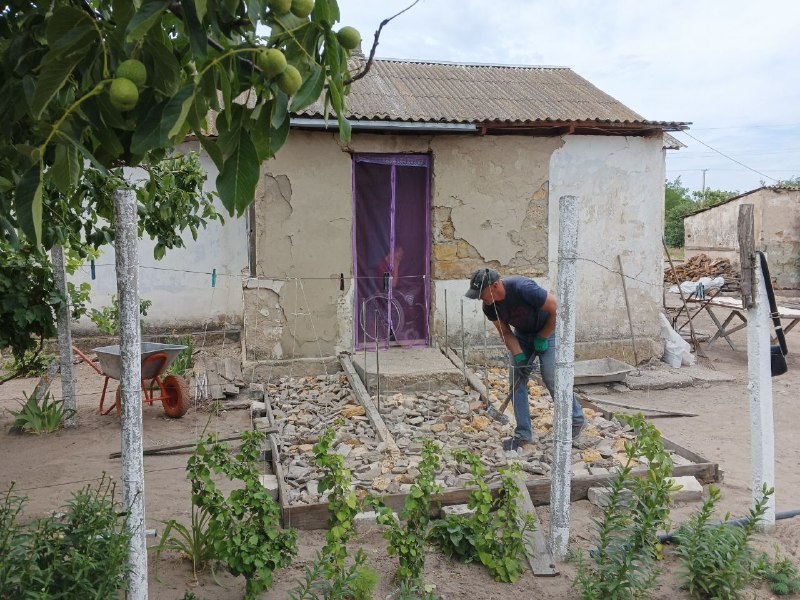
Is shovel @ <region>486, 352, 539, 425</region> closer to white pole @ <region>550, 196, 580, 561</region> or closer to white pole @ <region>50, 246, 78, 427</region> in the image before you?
white pole @ <region>550, 196, 580, 561</region>

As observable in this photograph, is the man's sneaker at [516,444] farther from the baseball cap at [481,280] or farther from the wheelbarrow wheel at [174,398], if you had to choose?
the wheelbarrow wheel at [174,398]

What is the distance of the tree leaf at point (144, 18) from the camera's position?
131cm

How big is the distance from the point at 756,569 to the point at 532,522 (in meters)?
1.13

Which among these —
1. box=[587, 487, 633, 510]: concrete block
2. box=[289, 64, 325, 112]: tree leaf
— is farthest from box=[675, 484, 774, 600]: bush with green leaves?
box=[289, 64, 325, 112]: tree leaf

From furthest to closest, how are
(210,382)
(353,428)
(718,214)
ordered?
1. (718,214)
2. (210,382)
3. (353,428)

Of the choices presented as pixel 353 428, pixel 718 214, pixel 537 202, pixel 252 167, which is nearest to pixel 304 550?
pixel 353 428

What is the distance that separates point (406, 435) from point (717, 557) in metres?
2.99

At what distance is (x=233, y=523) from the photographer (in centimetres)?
345

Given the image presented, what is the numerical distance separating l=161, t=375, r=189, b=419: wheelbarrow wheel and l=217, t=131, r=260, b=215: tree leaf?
19.0 ft

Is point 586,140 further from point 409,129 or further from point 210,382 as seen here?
point 210,382

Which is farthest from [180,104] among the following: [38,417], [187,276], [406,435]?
[187,276]

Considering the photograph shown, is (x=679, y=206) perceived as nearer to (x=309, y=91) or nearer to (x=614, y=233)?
(x=614, y=233)

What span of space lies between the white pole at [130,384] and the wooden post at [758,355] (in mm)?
3456

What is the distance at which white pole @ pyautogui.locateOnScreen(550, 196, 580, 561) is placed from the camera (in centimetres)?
378
